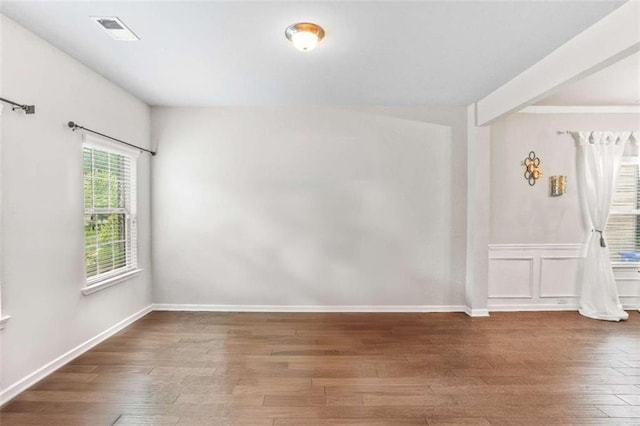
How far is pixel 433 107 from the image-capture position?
13.9 ft

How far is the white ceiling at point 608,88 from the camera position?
3.14m

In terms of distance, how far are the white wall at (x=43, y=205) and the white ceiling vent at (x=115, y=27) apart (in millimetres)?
601

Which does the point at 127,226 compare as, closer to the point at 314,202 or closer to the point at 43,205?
the point at 43,205

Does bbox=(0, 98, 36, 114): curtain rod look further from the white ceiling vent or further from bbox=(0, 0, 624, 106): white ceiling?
the white ceiling vent

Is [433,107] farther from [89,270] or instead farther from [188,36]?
[89,270]

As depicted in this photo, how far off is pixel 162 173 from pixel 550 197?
16.1ft

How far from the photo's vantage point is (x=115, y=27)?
238 cm

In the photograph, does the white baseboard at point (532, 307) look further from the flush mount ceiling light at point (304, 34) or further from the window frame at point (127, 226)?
the window frame at point (127, 226)

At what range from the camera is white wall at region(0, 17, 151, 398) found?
91.5 inches

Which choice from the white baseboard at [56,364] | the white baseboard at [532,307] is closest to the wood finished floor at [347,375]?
the white baseboard at [56,364]

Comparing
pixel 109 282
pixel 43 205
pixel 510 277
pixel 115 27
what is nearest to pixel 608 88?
pixel 510 277

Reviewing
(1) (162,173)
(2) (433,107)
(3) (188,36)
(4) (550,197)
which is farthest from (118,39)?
(4) (550,197)

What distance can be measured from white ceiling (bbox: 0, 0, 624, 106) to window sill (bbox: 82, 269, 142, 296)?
201 centimetres

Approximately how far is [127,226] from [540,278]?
5.08 metres
